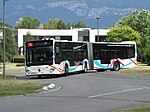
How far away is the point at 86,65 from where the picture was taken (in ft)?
131

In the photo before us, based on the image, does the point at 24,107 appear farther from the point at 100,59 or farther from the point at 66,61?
the point at 100,59

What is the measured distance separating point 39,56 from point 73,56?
442 centimetres

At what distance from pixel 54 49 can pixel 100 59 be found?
8599 millimetres

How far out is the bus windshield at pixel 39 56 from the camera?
109ft

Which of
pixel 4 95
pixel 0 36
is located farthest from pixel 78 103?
pixel 0 36

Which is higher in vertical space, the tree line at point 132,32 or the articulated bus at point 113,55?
the tree line at point 132,32

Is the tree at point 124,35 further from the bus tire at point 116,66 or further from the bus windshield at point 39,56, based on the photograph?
the bus windshield at point 39,56

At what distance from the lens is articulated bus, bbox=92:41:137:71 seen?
1617 inches

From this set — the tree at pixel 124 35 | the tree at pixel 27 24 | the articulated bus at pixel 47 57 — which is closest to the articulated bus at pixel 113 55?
the articulated bus at pixel 47 57

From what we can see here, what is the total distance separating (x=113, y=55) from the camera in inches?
1663

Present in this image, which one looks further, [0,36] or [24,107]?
[0,36]

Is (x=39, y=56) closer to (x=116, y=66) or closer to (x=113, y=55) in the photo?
(x=113, y=55)

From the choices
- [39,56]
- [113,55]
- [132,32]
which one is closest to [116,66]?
[113,55]

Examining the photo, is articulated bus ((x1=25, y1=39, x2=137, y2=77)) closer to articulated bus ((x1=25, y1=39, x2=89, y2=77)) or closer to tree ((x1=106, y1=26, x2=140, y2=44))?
articulated bus ((x1=25, y1=39, x2=89, y2=77))
